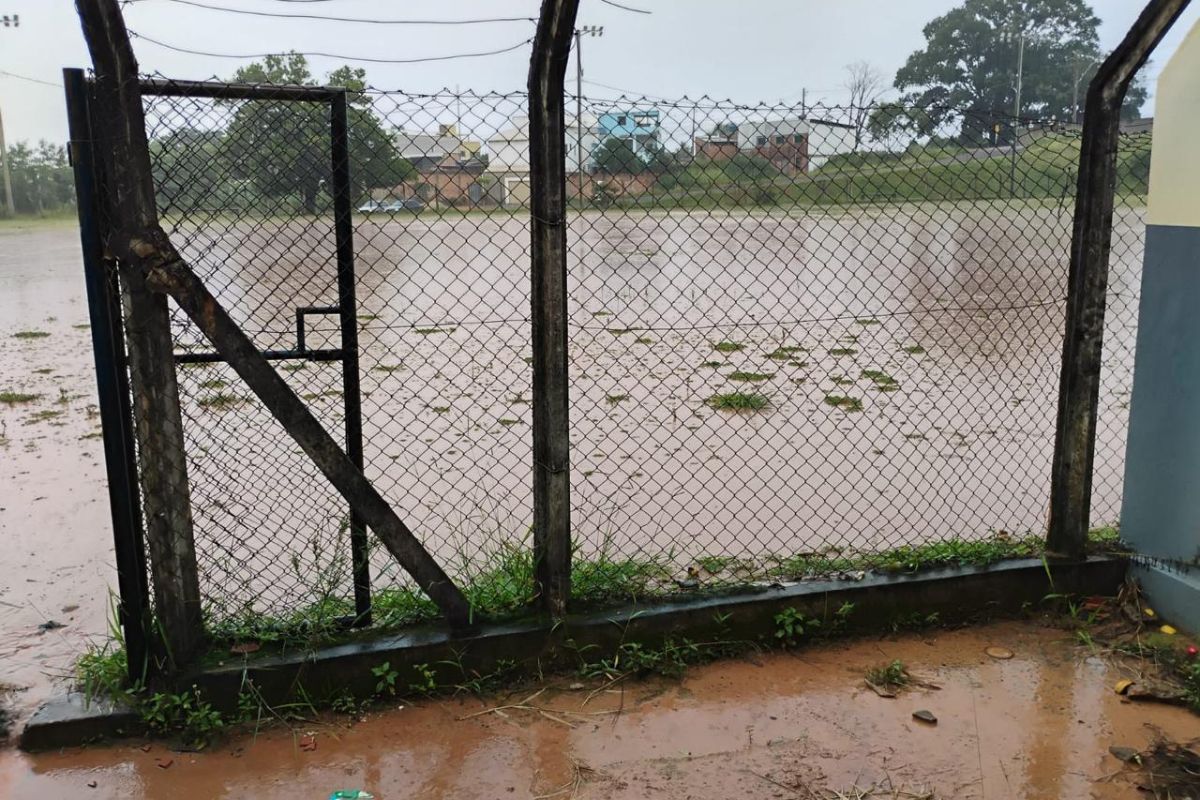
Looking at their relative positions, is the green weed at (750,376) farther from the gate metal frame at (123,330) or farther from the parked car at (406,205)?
the gate metal frame at (123,330)

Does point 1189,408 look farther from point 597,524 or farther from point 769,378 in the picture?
point 769,378

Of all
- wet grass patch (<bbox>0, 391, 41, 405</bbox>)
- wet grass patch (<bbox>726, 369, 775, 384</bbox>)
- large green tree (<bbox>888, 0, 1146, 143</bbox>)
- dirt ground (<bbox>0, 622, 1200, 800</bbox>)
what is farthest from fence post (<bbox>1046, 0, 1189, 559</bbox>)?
large green tree (<bbox>888, 0, 1146, 143</bbox>)

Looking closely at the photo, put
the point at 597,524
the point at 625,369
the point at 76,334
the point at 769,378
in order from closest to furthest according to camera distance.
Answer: the point at 597,524, the point at 769,378, the point at 625,369, the point at 76,334

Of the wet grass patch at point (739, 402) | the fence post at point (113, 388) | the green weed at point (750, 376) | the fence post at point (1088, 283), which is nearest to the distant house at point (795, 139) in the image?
the fence post at point (1088, 283)

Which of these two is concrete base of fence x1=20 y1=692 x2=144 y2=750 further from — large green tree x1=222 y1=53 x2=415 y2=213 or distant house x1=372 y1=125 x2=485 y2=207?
distant house x1=372 y1=125 x2=485 y2=207

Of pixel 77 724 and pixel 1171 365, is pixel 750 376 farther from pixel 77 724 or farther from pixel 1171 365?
pixel 77 724

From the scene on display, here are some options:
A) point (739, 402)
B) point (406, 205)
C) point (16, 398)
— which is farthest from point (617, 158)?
point (16, 398)

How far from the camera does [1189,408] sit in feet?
12.6

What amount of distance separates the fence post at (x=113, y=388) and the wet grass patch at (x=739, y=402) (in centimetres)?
513

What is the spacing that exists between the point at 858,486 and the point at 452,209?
324 cm

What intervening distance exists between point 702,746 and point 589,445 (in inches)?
144

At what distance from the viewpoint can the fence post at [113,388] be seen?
9.54 ft

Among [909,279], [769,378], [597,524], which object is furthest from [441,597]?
[909,279]

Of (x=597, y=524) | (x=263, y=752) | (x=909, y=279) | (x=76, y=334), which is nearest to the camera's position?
(x=263, y=752)
